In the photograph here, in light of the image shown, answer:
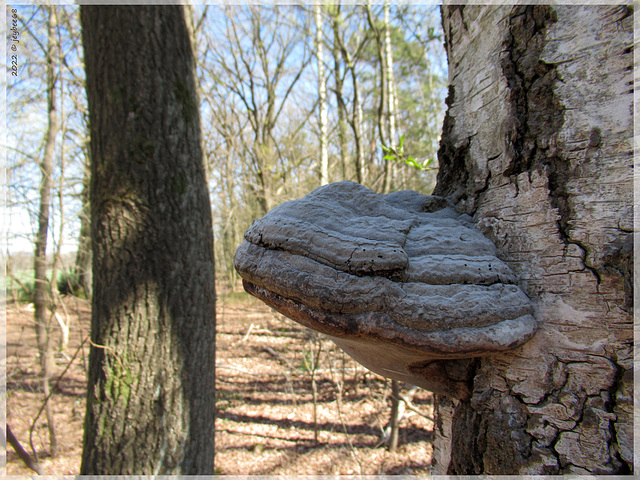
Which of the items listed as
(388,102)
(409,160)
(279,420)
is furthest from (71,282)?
(409,160)

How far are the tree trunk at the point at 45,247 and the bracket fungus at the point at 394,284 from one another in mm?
4663

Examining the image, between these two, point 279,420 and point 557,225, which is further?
point 279,420

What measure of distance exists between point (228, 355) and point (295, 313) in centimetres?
726

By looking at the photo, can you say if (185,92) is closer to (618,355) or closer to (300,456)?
(618,355)

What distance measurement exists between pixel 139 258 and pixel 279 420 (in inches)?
148

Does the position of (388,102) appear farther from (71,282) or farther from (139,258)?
(71,282)

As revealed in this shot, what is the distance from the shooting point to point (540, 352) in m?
0.75

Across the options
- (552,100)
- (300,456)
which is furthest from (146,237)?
(300,456)

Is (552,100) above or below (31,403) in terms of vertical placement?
above

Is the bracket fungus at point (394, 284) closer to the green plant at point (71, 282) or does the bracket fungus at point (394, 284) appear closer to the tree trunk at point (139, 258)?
the tree trunk at point (139, 258)

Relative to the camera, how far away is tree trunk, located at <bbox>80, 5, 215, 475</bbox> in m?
2.39

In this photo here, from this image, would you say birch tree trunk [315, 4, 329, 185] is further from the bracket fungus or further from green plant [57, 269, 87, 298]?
the bracket fungus

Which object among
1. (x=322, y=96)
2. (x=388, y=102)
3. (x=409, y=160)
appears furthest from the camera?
(x=322, y=96)

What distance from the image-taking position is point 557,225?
0.75 m
